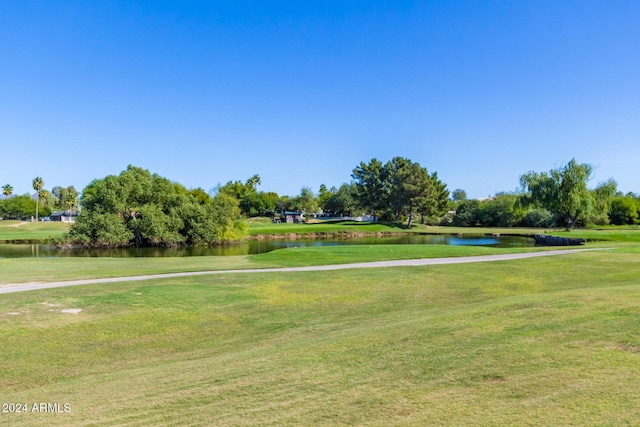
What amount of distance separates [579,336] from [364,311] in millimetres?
5357

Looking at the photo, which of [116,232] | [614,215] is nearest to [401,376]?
[116,232]

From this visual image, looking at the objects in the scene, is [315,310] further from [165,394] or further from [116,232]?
[116,232]

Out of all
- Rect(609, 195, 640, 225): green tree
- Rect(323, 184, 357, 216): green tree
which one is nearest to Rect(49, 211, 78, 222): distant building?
Rect(323, 184, 357, 216): green tree

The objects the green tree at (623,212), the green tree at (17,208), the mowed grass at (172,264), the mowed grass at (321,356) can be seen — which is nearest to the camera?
the mowed grass at (321,356)

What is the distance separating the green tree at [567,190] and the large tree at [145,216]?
38.8 m

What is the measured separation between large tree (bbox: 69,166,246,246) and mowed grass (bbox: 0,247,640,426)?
37958 millimetres

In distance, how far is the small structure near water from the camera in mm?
39003

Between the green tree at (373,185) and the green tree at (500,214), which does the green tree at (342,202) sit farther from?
the green tree at (500,214)

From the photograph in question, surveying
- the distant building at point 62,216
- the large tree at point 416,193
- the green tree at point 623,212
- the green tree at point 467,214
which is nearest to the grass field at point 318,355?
the large tree at point 416,193

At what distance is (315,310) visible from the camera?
11.9m

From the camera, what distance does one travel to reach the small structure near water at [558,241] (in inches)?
1536

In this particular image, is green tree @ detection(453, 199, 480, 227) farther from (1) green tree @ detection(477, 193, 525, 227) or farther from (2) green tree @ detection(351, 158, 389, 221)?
(2) green tree @ detection(351, 158, 389, 221)

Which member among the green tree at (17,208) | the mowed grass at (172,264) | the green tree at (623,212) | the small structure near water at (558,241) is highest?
the green tree at (17,208)

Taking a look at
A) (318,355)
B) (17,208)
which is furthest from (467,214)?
(17,208)
